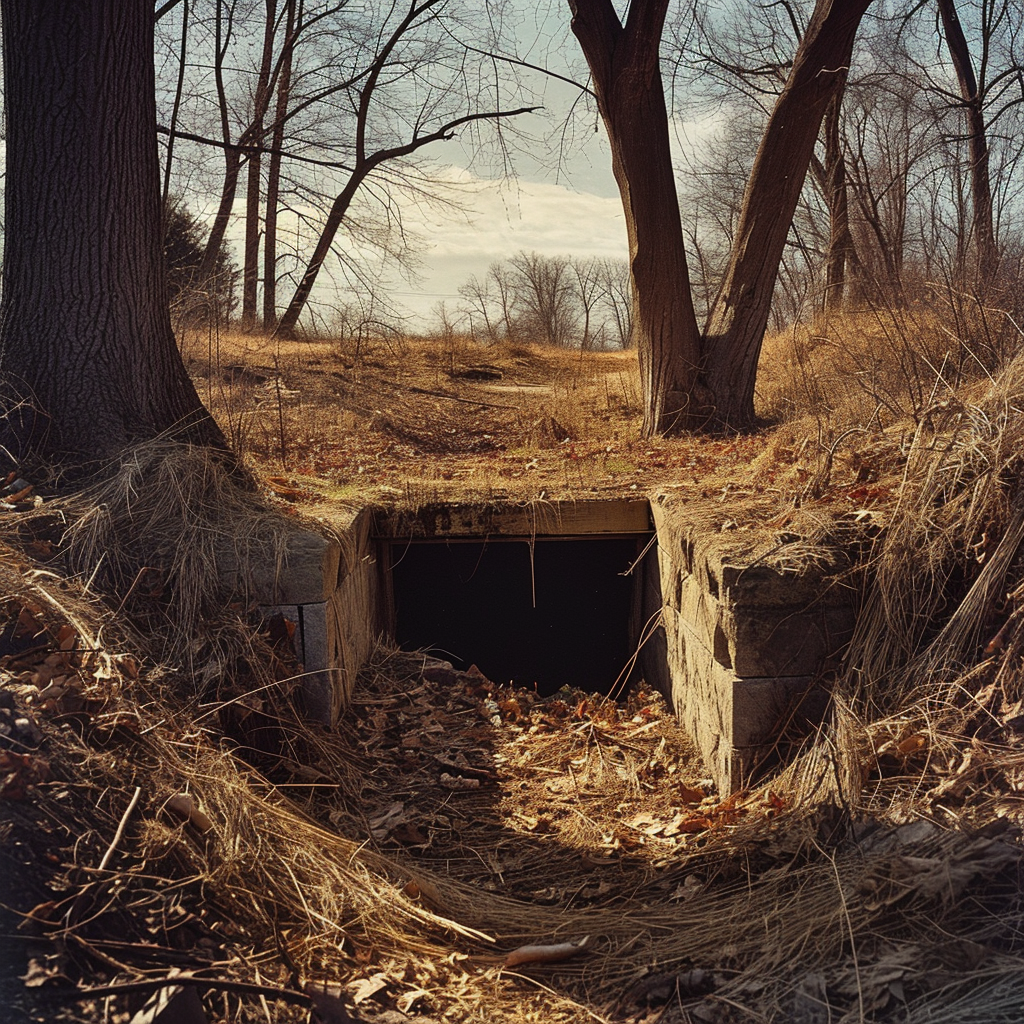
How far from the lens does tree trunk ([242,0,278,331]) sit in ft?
45.0

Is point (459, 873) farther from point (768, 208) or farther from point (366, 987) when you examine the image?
point (768, 208)

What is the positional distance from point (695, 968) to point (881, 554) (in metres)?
→ 1.98

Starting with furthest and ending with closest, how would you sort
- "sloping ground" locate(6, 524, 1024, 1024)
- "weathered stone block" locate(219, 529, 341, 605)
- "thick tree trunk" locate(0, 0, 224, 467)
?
"thick tree trunk" locate(0, 0, 224, 467) < "weathered stone block" locate(219, 529, 341, 605) < "sloping ground" locate(6, 524, 1024, 1024)

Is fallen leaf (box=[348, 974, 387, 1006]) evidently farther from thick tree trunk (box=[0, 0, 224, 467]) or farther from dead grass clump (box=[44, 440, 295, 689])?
thick tree trunk (box=[0, 0, 224, 467])

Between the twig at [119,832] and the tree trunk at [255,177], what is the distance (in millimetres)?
10399

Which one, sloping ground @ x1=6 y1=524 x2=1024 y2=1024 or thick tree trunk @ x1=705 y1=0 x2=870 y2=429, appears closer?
sloping ground @ x1=6 y1=524 x2=1024 y2=1024

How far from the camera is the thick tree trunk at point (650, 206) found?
26.0 feet

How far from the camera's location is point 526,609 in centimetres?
745

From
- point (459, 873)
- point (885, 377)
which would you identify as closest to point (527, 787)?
point (459, 873)

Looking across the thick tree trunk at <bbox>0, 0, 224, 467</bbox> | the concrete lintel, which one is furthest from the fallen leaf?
the concrete lintel

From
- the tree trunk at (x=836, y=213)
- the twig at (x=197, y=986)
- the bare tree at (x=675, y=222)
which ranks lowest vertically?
the twig at (x=197, y=986)

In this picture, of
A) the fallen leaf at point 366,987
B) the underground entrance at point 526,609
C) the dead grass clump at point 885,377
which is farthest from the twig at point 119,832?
the underground entrance at point 526,609

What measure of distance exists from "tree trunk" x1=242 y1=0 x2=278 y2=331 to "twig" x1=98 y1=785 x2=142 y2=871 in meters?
10.4

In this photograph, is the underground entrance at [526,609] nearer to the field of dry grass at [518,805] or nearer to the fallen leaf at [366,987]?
the field of dry grass at [518,805]
